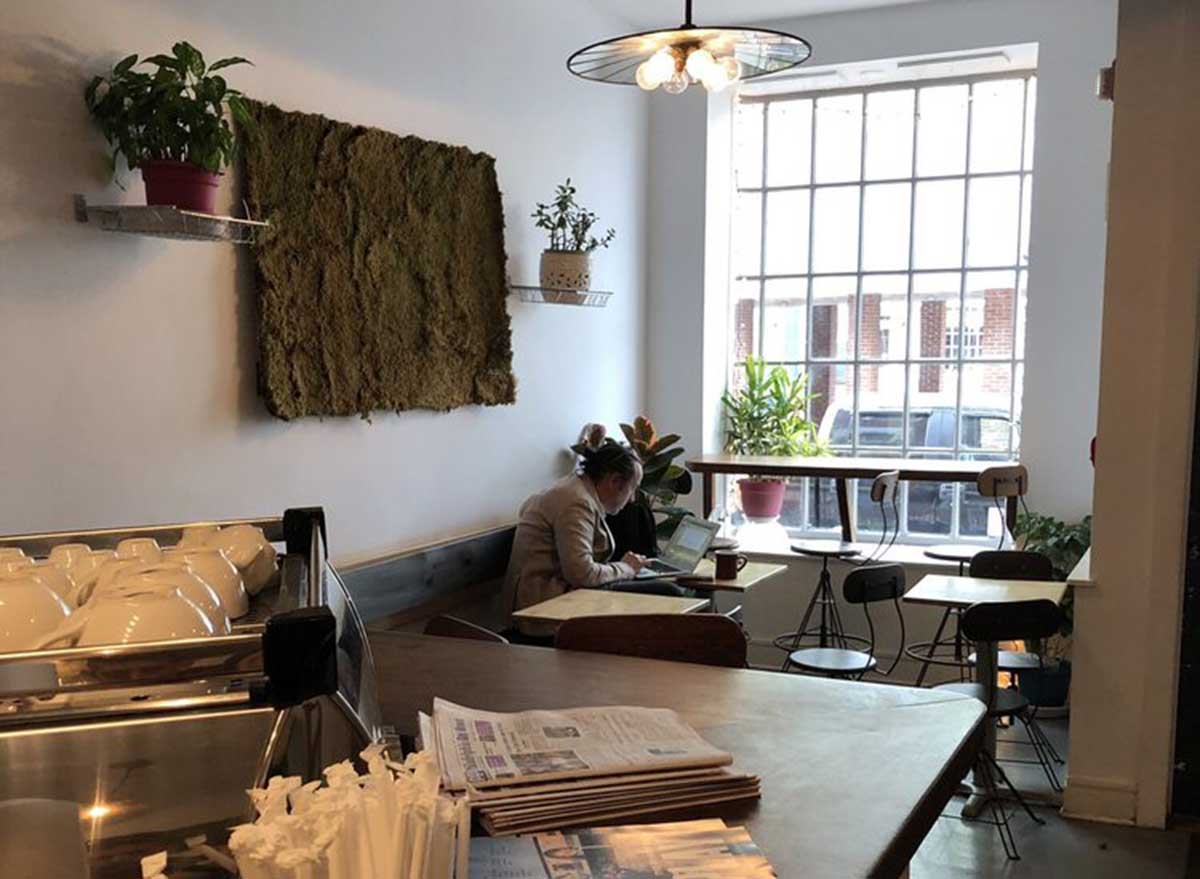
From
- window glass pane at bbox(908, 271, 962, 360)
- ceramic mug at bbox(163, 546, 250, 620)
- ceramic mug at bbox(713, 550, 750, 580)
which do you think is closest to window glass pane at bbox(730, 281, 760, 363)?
window glass pane at bbox(908, 271, 962, 360)

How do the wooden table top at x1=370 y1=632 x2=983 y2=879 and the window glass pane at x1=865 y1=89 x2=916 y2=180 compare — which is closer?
the wooden table top at x1=370 y1=632 x2=983 y2=879

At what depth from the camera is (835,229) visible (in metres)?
6.24

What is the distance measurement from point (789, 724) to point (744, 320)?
520cm

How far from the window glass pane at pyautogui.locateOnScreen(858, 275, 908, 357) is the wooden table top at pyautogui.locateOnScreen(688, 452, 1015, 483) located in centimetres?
65

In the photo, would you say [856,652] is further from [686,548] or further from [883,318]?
[883,318]

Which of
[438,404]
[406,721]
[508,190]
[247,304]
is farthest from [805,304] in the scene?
[406,721]

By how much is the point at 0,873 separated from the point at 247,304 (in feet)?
8.60

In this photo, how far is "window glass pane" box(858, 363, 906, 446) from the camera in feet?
20.0

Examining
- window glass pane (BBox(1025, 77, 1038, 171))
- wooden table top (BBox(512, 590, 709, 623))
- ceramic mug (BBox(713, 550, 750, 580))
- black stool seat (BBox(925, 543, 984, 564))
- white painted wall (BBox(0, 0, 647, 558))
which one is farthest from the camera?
window glass pane (BBox(1025, 77, 1038, 171))

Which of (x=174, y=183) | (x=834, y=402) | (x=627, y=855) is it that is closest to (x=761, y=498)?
(x=834, y=402)

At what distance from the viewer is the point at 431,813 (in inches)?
29.5

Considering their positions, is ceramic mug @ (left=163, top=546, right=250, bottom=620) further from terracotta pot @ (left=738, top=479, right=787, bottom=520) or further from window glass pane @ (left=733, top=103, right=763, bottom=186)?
window glass pane @ (left=733, top=103, right=763, bottom=186)

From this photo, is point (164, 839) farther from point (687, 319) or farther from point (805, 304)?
point (805, 304)

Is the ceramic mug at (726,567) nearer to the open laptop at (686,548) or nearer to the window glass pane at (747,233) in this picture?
the open laptop at (686,548)
